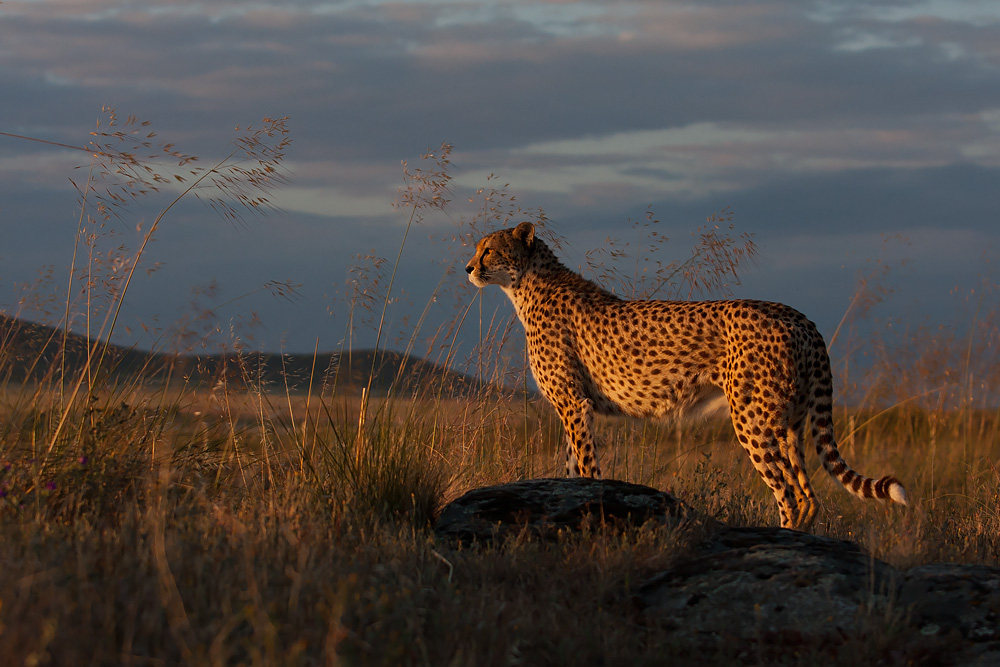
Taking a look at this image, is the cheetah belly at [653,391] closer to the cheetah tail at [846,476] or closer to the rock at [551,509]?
the cheetah tail at [846,476]

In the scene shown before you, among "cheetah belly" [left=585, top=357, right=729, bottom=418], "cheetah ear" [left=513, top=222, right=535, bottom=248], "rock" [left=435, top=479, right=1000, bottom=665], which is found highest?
"cheetah ear" [left=513, top=222, right=535, bottom=248]

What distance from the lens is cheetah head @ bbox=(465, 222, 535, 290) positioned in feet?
19.4

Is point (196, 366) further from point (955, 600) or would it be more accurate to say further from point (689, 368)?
point (955, 600)

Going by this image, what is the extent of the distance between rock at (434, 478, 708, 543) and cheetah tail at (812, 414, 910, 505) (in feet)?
4.06

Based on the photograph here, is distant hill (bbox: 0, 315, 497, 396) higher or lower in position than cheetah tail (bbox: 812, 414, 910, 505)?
higher

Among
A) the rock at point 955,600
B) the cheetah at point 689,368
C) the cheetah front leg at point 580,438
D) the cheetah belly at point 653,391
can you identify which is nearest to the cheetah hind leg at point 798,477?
the cheetah at point 689,368

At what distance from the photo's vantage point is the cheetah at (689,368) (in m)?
4.91

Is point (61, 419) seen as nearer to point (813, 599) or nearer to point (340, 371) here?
point (340, 371)

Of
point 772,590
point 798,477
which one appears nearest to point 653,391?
point 798,477

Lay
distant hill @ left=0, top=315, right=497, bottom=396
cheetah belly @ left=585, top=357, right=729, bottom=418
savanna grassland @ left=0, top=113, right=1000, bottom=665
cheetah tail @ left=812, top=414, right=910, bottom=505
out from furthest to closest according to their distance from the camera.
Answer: cheetah belly @ left=585, top=357, right=729, bottom=418
distant hill @ left=0, top=315, right=497, bottom=396
cheetah tail @ left=812, top=414, right=910, bottom=505
savanna grassland @ left=0, top=113, right=1000, bottom=665

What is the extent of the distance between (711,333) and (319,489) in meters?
2.25

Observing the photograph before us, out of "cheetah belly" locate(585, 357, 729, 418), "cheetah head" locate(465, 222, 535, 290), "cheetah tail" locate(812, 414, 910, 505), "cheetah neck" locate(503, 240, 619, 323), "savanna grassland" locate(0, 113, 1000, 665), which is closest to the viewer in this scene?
"savanna grassland" locate(0, 113, 1000, 665)

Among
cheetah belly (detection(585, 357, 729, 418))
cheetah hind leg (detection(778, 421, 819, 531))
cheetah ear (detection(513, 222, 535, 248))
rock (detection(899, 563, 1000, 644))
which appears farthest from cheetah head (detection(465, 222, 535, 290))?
rock (detection(899, 563, 1000, 644))

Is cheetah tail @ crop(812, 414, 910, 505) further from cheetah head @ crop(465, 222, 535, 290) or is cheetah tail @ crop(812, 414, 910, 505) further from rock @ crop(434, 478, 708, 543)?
cheetah head @ crop(465, 222, 535, 290)
